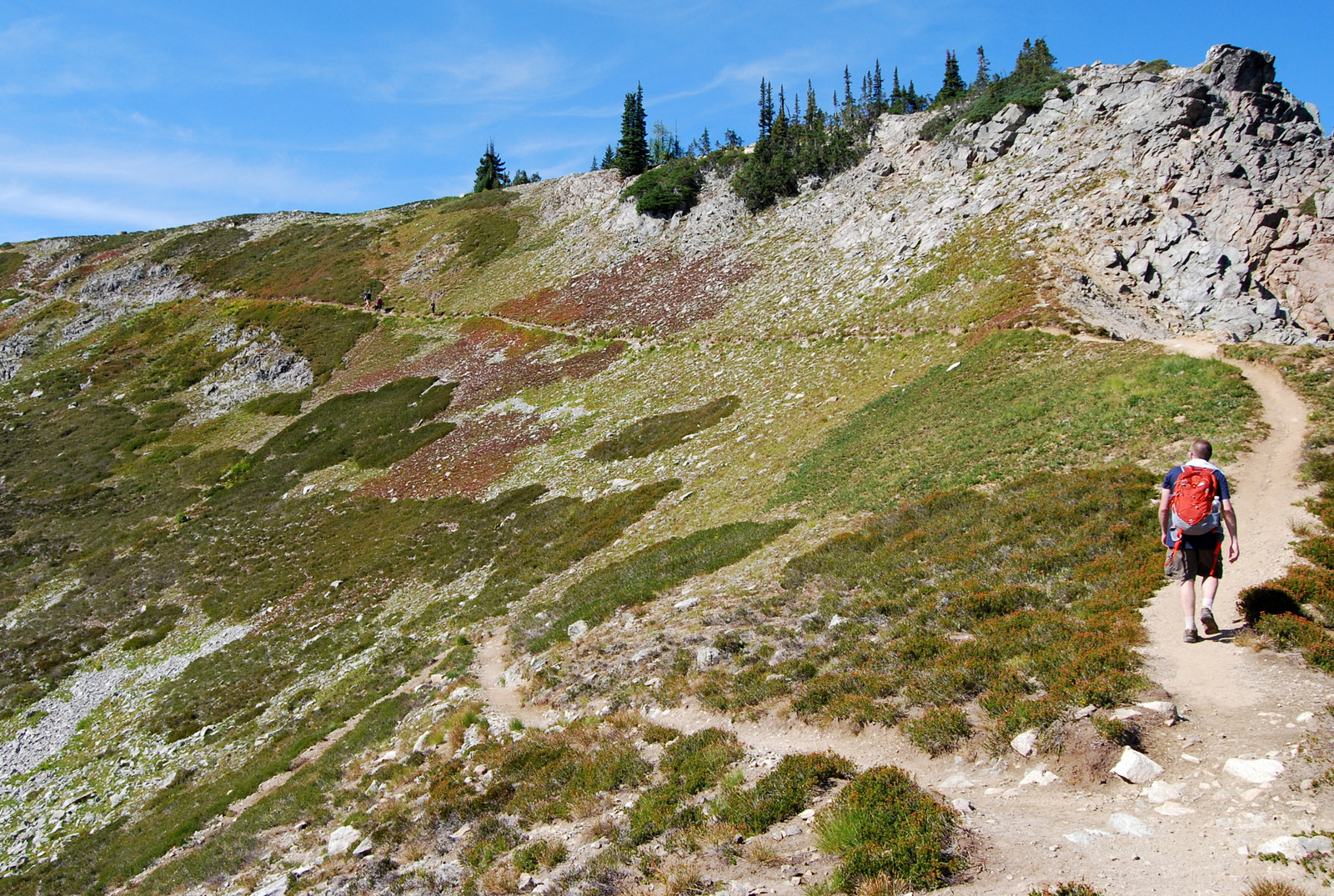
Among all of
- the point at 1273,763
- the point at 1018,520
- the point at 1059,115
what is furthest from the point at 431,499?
the point at 1059,115

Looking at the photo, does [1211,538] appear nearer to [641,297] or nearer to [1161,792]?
[1161,792]

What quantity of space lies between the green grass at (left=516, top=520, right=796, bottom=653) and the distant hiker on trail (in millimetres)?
12695

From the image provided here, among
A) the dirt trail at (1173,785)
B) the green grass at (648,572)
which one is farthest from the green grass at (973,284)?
the dirt trail at (1173,785)

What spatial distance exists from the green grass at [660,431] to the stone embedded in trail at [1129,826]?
29225mm

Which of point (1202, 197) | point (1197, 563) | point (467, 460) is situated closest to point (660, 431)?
point (467, 460)

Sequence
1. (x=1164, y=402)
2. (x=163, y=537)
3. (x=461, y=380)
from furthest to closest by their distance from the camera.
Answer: (x=461, y=380), (x=163, y=537), (x=1164, y=402)

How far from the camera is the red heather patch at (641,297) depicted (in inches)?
2254

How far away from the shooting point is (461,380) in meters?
56.8

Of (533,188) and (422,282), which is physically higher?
(533,188)

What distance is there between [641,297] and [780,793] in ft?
187

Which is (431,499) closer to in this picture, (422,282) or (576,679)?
(576,679)

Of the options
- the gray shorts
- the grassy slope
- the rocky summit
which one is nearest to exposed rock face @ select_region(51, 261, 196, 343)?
the rocky summit

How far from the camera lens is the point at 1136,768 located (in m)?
8.12

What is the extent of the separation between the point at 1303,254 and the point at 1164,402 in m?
23.3
